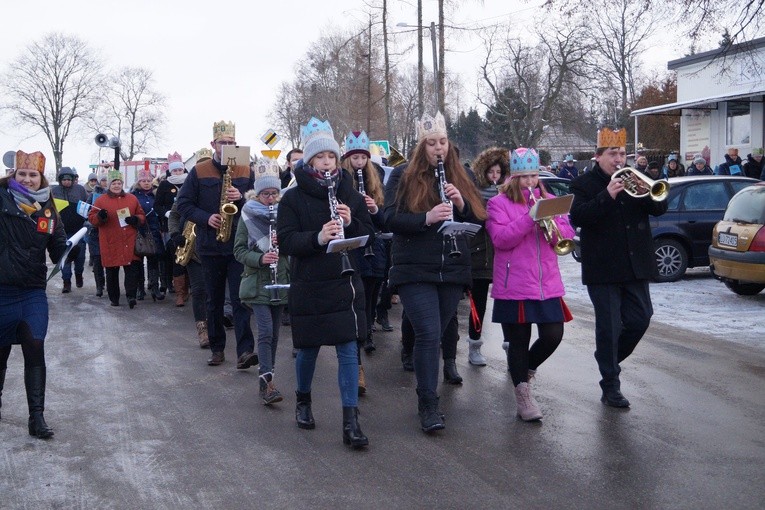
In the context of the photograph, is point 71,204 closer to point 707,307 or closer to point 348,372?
point 707,307

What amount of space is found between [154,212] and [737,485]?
36.8 feet

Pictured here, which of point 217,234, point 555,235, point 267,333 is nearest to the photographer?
point 555,235

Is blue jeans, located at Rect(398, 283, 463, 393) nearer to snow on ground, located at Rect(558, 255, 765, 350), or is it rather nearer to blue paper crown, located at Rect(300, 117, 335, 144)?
blue paper crown, located at Rect(300, 117, 335, 144)

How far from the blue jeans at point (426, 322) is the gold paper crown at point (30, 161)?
9.11ft

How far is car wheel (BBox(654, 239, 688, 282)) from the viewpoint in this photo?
14695 millimetres

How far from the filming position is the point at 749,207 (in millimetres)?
12469

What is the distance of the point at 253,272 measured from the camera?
777 cm

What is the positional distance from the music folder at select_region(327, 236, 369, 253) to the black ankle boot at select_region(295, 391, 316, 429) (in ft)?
4.10

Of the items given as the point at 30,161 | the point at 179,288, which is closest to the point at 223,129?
the point at 30,161

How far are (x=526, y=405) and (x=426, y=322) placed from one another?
3.22 ft

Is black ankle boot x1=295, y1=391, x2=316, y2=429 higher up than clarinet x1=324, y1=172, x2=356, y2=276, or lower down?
lower down

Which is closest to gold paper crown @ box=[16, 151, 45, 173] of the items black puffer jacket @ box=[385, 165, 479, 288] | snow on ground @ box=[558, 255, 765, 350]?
black puffer jacket @ box=[385, 165, 479, 288]

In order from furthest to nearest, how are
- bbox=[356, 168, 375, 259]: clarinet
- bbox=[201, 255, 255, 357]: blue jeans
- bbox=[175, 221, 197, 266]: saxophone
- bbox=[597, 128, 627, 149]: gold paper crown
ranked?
bbox=[175, 221, 197, 266]: saxophone → bbox=[201, 255, 255, 357]: blue jeans → bbox=[356, 168, 375, 259]: clarinet → bbox=[597, 128, 627, 149]: gold paper crown

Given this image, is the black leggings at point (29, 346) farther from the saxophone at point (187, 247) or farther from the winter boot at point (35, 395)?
the saxophone at point (187, 247)
